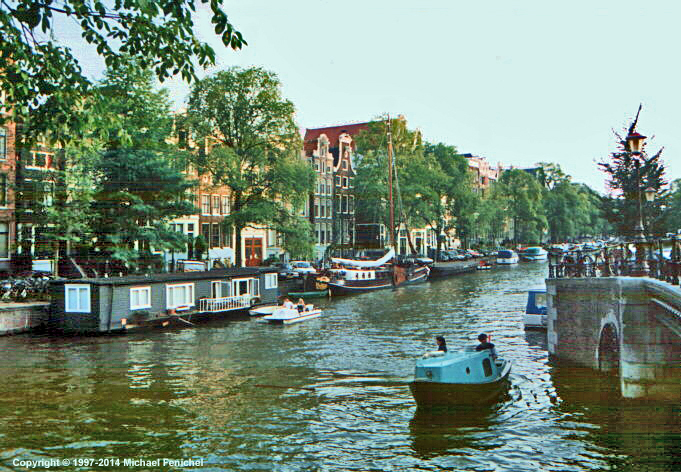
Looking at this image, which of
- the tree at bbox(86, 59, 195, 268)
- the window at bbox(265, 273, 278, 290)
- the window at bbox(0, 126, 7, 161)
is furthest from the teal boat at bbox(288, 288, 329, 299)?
the window at bbox(0, 126, 7, 161)

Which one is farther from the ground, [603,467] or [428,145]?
[428,145]

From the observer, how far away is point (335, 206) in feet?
275

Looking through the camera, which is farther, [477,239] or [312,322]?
[477,239]

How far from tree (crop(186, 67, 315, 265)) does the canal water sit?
21.3 metres

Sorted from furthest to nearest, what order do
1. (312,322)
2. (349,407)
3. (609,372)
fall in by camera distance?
(312,322) → (609,372) → (349,407)

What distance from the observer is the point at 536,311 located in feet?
108

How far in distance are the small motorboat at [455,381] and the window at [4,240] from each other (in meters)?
35.9

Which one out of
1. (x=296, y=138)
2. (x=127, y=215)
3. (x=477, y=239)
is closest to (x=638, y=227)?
(x=127, y=215)

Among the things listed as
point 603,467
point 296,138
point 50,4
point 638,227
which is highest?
point 296,138

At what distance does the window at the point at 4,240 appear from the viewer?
45312mm

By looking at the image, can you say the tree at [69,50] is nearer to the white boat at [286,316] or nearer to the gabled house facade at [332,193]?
the white boat at [286,316]

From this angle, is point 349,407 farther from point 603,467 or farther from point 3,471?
point 3,471

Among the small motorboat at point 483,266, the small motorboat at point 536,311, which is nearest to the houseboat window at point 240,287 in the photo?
the small motorboat at point 536,311

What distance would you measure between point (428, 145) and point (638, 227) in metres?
74.3
